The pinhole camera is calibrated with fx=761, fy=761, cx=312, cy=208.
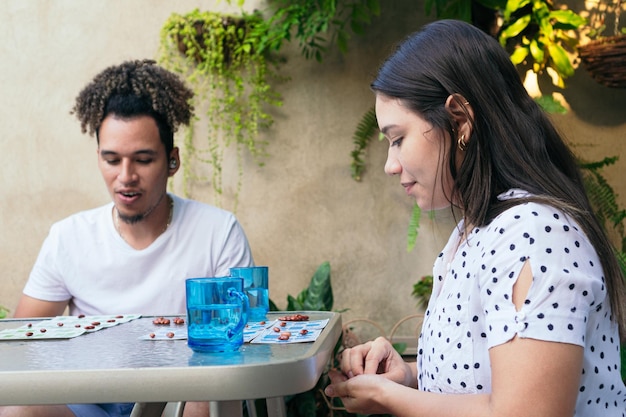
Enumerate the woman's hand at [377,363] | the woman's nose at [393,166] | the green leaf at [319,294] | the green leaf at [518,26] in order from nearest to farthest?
the woman's nose at [393,166]
the woman's hand at [377,363]
the green leaf at [319,294]
the green leaf at [518,26]

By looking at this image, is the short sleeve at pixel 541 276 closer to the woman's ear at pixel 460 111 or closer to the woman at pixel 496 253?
the woman at pixel 496 253

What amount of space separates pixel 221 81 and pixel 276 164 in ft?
1.62

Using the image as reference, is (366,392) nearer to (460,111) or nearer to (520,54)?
(460,111)

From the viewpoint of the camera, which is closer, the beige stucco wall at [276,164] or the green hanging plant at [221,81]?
the green hanging plant at [221,81]

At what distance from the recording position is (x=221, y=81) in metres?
3.79

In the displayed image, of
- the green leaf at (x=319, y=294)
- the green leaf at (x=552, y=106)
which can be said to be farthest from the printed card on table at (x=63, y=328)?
the green leaf at (x=552, y=106)

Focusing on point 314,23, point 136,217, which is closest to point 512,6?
point 314,23

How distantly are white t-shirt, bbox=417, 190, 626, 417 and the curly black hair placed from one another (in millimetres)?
1527

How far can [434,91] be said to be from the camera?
4.42 ft

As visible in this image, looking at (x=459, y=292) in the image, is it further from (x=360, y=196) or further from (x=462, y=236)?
(x=360, y=196)

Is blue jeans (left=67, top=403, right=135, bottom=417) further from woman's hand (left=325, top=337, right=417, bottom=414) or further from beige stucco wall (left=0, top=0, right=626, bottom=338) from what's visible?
beige stucco wall (left=0, top=0, right=626, bottom=338)

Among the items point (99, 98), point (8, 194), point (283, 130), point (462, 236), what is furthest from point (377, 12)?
point (462, 236)

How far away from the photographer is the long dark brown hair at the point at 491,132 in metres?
1.30

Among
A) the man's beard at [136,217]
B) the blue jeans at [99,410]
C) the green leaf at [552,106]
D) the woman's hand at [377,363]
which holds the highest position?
the green leaf at [552,106]
